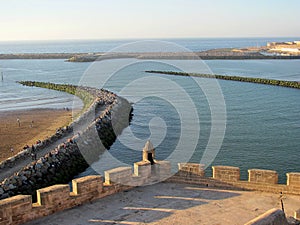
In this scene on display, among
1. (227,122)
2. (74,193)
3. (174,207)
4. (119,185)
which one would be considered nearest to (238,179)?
(174,207)

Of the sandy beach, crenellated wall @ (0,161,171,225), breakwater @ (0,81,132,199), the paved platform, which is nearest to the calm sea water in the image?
breakwater @ (0,81,132,199)

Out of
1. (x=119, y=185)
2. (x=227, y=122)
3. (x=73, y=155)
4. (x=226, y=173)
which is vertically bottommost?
(x=73, y=155)

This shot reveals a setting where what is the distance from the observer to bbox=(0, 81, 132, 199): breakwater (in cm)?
1855

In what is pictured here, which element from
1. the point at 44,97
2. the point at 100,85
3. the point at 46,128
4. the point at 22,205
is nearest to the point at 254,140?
the point at 46,128

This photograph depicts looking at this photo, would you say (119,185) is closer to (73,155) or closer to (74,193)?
(74,193)

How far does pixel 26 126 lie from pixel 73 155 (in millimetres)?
10669

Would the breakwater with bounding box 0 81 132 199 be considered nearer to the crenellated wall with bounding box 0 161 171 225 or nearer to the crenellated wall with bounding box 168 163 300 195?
the crenellated wall with bounding box 0 161 171 225

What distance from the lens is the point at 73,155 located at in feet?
76.7

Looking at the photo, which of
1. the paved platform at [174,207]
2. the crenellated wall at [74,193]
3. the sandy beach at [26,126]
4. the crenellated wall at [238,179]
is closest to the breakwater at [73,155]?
the sandy beach at [26,126]

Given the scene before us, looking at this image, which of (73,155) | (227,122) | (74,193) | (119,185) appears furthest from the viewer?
(227,122)

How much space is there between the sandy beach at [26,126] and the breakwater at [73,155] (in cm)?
250

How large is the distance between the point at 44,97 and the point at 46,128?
75.8 ft

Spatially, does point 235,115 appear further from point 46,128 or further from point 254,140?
point 46,128

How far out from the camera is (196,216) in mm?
7609
